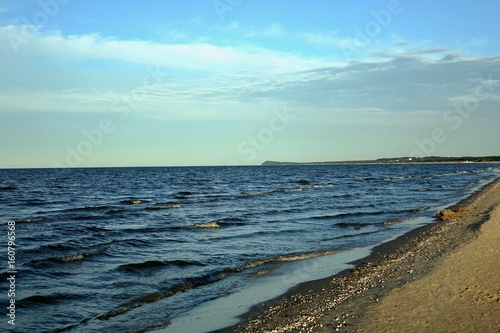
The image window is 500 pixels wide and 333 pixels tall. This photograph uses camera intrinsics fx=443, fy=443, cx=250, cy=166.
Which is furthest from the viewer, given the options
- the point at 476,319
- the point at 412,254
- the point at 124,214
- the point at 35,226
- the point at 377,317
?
the point at 124,214

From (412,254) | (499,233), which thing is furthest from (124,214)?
(499,233)

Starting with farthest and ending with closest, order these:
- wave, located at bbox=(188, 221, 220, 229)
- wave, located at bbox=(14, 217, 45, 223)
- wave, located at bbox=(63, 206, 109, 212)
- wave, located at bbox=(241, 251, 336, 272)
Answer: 1. wave, located at bbox=(63, 206, 109, 212)
2. wave, located at bbox=(14, 217, 45, 223)
3. wave, located at bbox=(188, 221, 220, 229)
4. wave, located at bbox=(241, 251, 336, 272)

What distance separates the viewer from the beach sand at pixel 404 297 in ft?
25.2

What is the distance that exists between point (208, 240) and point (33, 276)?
7843 millimetres

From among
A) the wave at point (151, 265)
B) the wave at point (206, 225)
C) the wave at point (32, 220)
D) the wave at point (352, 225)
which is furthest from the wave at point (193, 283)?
the wave at point (32, 220)

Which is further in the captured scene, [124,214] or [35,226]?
[124,214]

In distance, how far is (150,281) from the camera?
41.3 ft

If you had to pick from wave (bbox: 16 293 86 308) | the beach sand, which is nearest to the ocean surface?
wave (bbox: 16 293 86 308)

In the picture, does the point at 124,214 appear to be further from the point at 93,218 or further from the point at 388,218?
the point at 388,218

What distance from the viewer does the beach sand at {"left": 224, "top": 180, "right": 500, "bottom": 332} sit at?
7688 millimetres

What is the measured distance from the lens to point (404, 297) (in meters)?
9.16

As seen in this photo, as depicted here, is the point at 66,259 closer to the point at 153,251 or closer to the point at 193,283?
the point at 153,251

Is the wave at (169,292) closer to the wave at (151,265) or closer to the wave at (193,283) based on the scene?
the wave at (193,283)

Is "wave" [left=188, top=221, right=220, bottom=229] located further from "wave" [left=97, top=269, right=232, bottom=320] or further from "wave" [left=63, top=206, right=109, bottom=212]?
"wave" [left=63, top=206, right=109, bottom=212]
